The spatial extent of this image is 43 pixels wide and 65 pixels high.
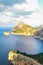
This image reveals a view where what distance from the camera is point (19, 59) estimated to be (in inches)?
252

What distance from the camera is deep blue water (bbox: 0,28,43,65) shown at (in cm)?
744

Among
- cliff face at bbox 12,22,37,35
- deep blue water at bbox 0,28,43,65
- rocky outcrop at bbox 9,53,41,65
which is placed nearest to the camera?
rocky outcrop at bbox 9,53,41,65

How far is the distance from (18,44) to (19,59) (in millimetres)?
1511

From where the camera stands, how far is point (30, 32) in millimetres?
8398

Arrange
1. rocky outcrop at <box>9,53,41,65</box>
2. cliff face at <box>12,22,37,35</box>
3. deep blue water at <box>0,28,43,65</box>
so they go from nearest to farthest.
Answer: rocky outcrop at <box>9,53,41,65</box>
deep blue water at <box>0,28,43,65</box>
cliff face at <box>12,22,37,35</box>

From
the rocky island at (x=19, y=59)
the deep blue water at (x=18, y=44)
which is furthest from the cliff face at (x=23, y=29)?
the rocky island at (x=19, y=59)

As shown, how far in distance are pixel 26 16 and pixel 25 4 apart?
0.52 meters

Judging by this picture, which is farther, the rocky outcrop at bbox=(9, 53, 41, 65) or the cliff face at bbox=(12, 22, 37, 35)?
the cliff face at bbox=(12, 22, 37, 35)

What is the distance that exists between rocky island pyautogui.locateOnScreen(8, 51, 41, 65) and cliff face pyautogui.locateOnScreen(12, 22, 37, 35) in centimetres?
144

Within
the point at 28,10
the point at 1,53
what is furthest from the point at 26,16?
the point at 1,53

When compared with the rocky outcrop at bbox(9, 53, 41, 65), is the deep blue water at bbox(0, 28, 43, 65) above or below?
above

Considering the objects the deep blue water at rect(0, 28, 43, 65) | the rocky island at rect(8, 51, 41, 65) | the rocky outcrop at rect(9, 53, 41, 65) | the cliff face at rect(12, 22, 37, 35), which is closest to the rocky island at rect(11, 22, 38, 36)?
the cliff face at rect(12, 22, 37, 35)

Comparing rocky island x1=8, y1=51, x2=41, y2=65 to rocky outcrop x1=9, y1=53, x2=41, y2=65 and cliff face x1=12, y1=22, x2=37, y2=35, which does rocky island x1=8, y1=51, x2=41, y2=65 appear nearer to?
rocky outcrop x1=9, y1=53, x2=41, y2=65

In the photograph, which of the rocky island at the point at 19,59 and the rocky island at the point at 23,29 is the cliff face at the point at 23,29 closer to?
the rocky island at the point at 23,29
